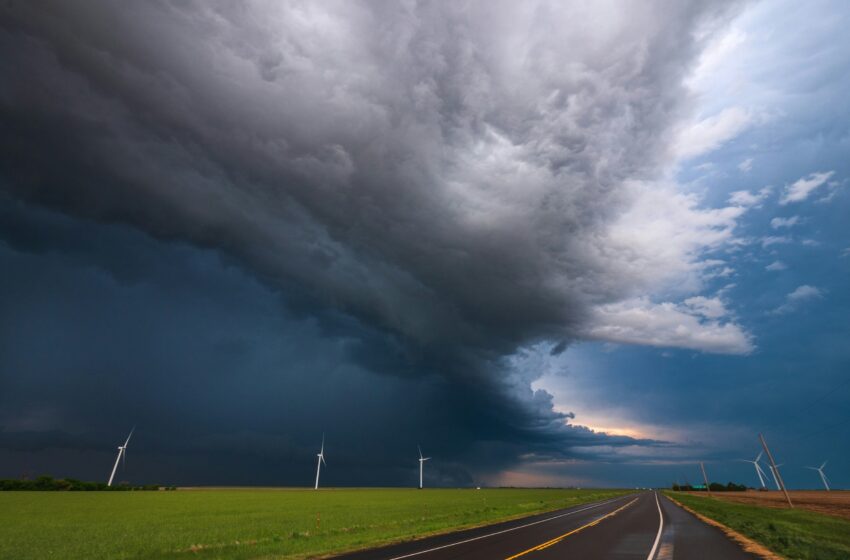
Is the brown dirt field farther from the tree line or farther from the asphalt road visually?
the tree line

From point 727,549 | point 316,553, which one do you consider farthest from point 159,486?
point 727,549

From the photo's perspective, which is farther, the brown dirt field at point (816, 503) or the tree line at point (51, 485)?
the tree line at point (51, 485)

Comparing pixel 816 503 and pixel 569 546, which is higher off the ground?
pixel 816 503

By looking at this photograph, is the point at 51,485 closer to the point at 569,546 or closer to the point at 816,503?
the point at 569,546

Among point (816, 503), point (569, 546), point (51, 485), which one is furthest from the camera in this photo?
point (51, 485)

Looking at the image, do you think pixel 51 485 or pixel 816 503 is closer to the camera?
pixel 816 503

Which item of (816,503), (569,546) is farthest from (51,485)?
(816,503)

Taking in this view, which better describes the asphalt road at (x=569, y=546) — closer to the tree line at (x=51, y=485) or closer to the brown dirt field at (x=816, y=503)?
the brown dirt field at (x=816, y=503)

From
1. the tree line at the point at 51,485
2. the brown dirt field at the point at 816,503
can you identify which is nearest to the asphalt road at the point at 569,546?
the brown dirt field at the point at 816,503

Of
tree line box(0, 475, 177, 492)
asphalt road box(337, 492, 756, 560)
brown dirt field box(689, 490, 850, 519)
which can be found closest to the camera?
asphalt road box(337, 492, 756, 560)

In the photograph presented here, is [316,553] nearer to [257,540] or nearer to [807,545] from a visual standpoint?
[257,540]

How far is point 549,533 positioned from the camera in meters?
31.7

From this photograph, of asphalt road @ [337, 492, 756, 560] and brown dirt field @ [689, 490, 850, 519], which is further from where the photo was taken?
brown dirt field @ [689, 490, 850, 519]

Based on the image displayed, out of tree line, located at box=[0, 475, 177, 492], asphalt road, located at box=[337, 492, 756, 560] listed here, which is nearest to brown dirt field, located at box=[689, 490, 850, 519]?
asphalt road, located at box=[337, 492, 756, 560]
